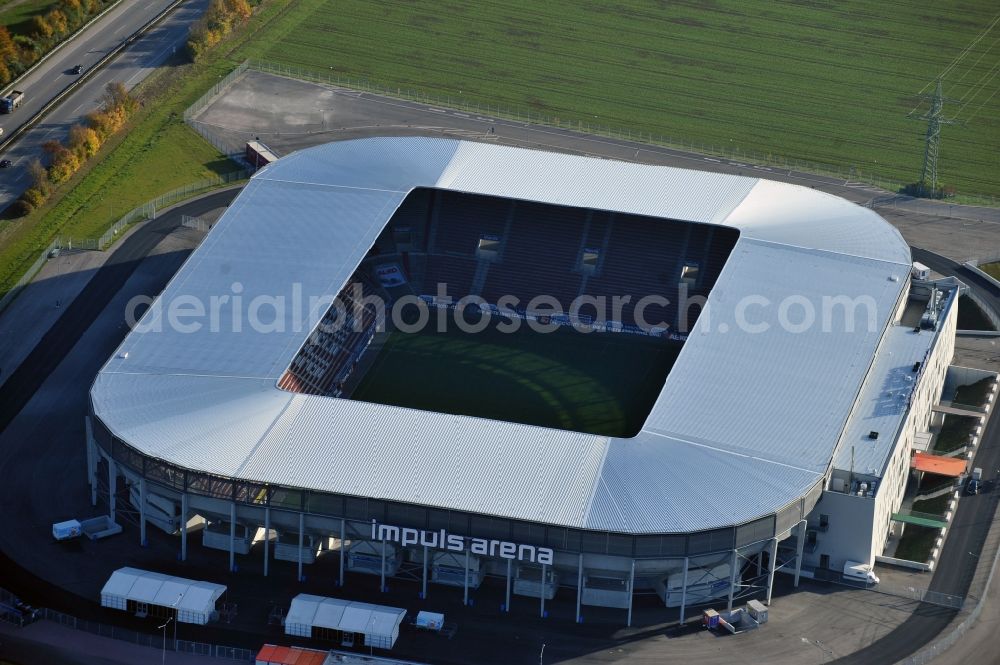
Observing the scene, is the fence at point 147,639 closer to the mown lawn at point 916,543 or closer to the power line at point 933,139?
the mown lawn at point 916,543

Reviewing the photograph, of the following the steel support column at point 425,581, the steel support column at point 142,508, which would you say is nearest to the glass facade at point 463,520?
the steel support column at point 142,508

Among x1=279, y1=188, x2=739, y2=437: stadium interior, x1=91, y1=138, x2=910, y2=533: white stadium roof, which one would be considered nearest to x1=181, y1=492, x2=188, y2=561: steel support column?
x1=91, y1=138, x2=910, y2=533: white stadium roof

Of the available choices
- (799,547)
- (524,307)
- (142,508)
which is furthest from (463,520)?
(524,307)

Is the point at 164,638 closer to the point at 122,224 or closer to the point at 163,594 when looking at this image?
the point at 163,594

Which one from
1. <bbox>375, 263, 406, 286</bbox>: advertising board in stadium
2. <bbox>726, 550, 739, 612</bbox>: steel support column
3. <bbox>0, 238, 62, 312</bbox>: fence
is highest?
<bbox>375, 263, 406, 286</bbox>: advertising board in stadium

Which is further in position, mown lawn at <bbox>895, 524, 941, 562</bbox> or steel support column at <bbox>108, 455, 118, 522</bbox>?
mown lawn at <bbox>895, 524, 941, 562</bbox>

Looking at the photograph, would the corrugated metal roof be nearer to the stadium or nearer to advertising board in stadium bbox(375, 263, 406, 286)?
the stadium
